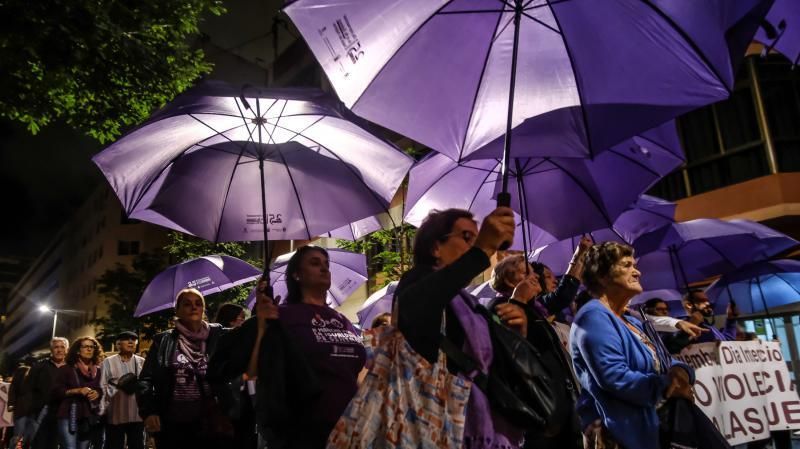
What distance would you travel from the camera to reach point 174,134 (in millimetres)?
5191

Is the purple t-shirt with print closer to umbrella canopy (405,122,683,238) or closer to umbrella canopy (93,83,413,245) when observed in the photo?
umbrella canopy (93,83,413,245)

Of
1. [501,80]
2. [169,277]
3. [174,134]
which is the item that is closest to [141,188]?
[174,134]

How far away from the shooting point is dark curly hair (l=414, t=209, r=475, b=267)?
2711 millimetres

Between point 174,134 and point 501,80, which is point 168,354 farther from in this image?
point 501,80

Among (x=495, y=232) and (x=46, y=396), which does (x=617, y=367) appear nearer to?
(x=495, y=232)

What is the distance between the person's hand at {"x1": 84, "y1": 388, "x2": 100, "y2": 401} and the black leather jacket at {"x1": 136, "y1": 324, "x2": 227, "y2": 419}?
15.6 ft

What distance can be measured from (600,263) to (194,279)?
23.3 ft

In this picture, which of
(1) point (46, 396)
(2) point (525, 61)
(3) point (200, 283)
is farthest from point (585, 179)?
(1) point (46, 396)

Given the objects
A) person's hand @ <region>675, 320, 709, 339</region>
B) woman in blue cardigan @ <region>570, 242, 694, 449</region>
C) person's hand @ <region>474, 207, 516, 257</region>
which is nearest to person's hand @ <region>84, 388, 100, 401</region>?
woman in blue cardigan @ <region>570, 242, 694, 449</region>

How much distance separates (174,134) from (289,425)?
2809mm

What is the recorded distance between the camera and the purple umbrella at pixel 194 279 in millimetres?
9438

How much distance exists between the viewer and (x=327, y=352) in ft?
12.1

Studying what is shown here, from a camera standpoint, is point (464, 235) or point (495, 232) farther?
point (464, 235)

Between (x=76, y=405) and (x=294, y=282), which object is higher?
(x=294, y=282)
